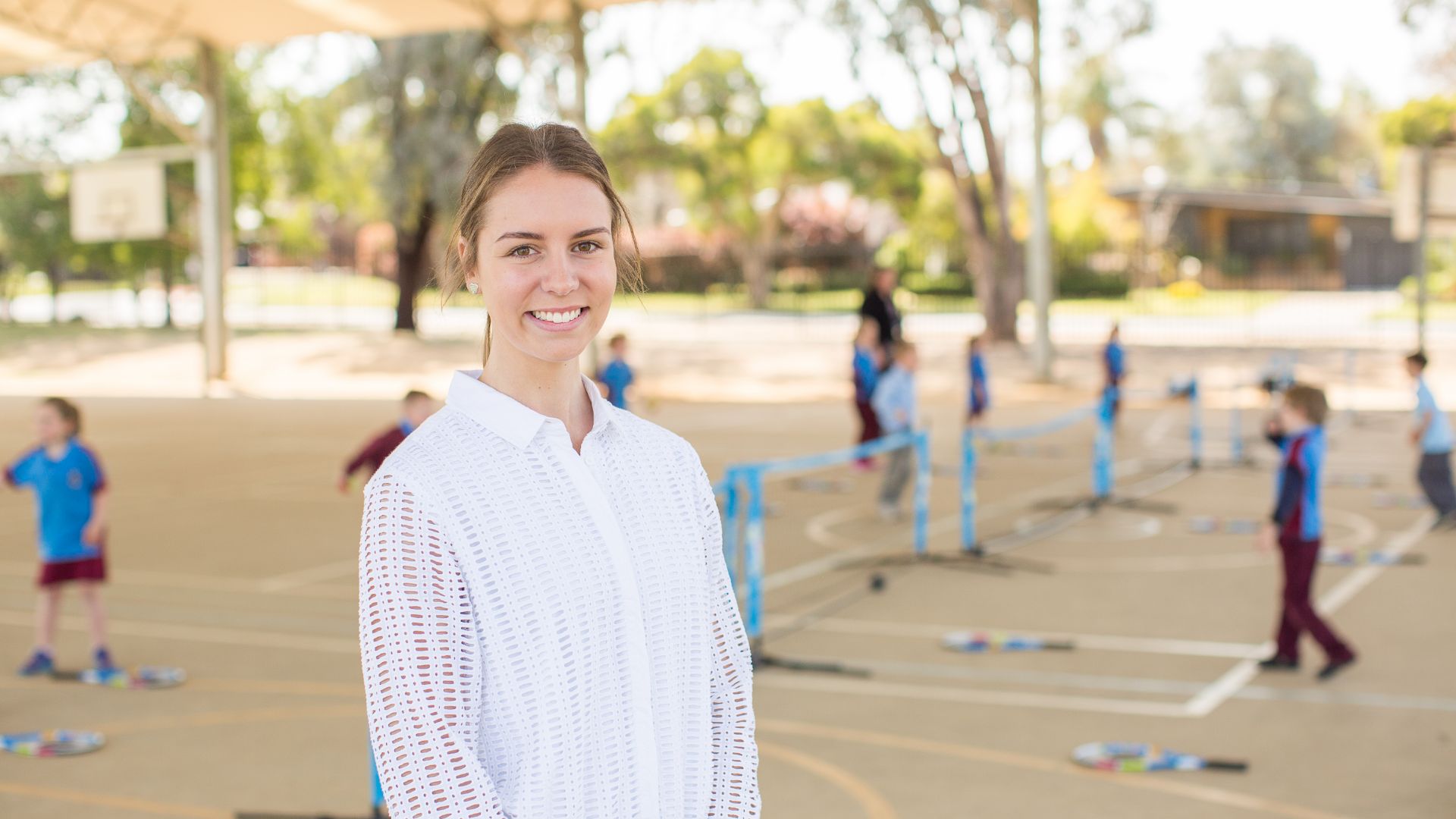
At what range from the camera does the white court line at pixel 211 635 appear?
1037cm

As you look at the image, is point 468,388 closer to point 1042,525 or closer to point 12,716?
point 12,716

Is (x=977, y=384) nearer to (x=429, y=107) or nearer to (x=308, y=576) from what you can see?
(x=308, y=576)

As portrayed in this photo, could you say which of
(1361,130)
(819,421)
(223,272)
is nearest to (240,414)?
(223,272)

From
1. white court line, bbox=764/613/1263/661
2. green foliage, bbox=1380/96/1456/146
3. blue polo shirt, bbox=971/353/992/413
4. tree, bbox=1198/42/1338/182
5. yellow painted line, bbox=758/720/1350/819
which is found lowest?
white court line, bbox=764/613/1263/661

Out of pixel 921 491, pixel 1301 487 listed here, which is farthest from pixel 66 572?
pixel 1301 487

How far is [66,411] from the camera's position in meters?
9.24

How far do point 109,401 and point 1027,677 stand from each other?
87.0 feet

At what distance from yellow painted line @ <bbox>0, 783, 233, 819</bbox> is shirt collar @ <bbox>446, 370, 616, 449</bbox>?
16.8ft

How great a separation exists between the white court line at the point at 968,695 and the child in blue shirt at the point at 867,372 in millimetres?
8286

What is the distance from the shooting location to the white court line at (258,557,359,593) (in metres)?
12.5

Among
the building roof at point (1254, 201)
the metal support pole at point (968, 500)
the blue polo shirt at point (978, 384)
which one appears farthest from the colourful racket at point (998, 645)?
the building roof at point (1254, 201)

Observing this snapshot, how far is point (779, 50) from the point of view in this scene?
37094 mm

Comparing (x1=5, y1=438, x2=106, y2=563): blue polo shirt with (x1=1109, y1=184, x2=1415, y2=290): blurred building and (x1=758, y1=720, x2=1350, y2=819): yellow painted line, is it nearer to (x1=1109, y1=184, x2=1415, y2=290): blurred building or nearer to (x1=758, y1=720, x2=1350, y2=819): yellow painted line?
(x1=758, y1=720, x2=1350, y2=819): yellow painted line

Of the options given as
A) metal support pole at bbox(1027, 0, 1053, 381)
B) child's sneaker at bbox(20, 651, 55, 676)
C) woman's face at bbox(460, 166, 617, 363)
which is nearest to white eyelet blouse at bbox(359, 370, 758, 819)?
woman's face at bbox(460, 166, 617, 363)
